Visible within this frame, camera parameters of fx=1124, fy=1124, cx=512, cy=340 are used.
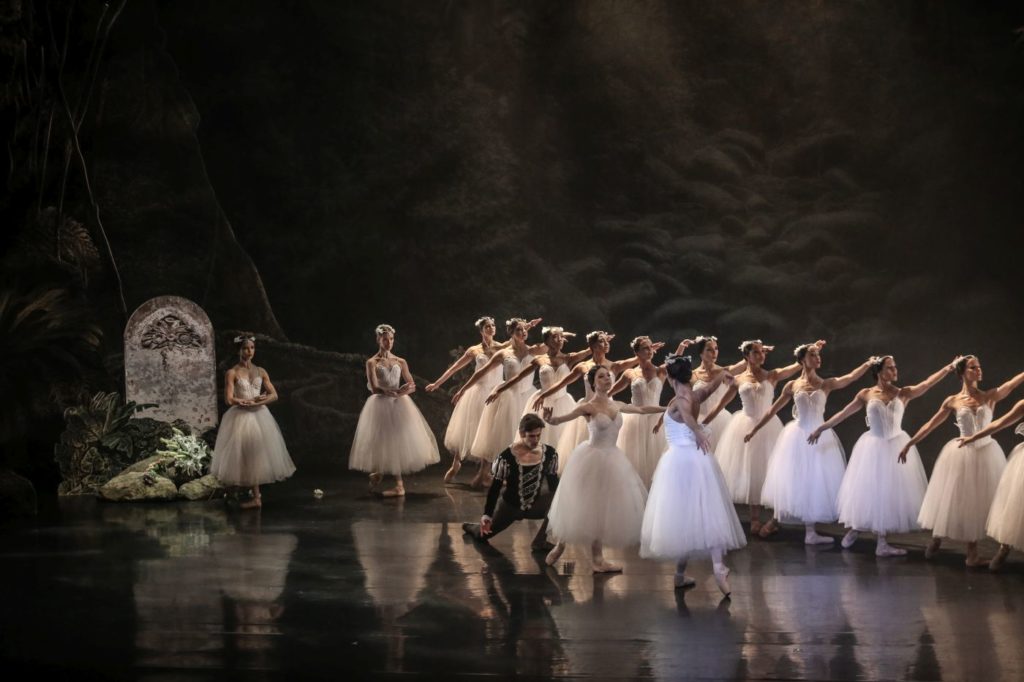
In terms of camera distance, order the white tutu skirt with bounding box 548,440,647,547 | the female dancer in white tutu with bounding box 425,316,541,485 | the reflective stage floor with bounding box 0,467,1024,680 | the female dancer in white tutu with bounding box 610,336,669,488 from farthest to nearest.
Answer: the female dancer in white tutu with bounding box 425,316,541,485
the female dancer in white tutu with bounding box 610,336,669,488
the white tutu skirt with bounding box 548,440,647,547
the reflective stage floor with bounding box 0,467,1024,680

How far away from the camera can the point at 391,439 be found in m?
9.13

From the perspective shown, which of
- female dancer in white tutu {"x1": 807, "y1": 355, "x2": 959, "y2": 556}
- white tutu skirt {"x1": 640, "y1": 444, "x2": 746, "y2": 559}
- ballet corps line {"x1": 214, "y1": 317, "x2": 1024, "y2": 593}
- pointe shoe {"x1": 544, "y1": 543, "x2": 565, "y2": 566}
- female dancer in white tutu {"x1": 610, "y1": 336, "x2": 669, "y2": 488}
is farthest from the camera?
female dancer in white tutu {"x1": 610, "y1": 336, "x2": 669, "y2": 488}

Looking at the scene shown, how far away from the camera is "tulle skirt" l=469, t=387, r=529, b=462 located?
31.1 feet

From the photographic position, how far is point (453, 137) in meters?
12.3

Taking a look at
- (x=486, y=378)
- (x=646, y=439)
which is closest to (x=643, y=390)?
(x=646, y=439)

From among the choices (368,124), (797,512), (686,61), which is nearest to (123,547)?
(797,512)

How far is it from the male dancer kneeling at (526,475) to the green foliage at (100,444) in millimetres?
4145

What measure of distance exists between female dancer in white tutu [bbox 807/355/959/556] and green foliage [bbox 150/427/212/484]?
5.13 metres

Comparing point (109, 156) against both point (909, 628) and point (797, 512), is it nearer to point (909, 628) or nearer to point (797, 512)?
point (797, 512)

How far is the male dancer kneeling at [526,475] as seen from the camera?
22.3 feet

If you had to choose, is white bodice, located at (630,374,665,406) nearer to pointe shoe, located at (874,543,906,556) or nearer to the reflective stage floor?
the reflective stage floor

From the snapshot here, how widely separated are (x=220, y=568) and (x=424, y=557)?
1202 millimetres

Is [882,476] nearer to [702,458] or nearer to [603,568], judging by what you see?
[702,458]

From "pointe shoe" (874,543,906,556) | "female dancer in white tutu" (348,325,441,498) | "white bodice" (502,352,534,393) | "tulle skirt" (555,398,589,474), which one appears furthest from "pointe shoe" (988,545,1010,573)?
"female dancer in white tutu" (348,325,441,498)
